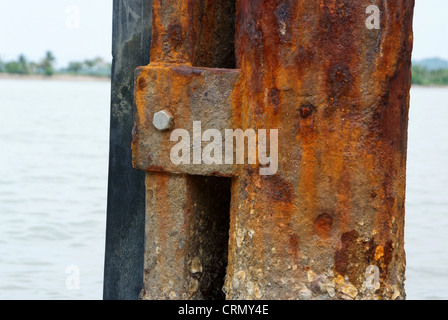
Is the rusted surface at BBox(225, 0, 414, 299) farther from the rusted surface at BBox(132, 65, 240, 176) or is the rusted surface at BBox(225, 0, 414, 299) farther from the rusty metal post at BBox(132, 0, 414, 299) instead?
the rusted surface at BBox(132, 65, 240, 176)

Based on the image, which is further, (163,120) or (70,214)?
(70,214)

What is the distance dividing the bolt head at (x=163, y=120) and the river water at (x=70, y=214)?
3.49 meters

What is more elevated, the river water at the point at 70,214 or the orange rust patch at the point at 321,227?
the orange rust patch at the point at 321,227

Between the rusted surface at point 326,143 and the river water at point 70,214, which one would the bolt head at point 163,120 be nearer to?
the rusted surface at point 326,143

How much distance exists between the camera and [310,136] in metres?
2.32

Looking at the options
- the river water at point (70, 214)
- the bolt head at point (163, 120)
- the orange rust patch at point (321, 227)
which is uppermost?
the bolt head at point (163, 120)

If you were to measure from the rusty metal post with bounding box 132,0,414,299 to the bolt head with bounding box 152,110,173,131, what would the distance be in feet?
0.07

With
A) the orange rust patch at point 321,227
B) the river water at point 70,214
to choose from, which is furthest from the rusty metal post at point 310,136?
the river water at point 70,214

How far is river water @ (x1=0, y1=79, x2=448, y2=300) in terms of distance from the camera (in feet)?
22.1

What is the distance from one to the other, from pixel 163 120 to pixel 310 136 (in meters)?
0.47

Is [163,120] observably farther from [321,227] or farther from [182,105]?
[321,227]

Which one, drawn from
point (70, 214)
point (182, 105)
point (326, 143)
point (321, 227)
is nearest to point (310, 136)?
point (326, 143)

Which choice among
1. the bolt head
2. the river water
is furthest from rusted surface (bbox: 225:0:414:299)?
the river water

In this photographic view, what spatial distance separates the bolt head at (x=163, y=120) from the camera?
8.13 ft
